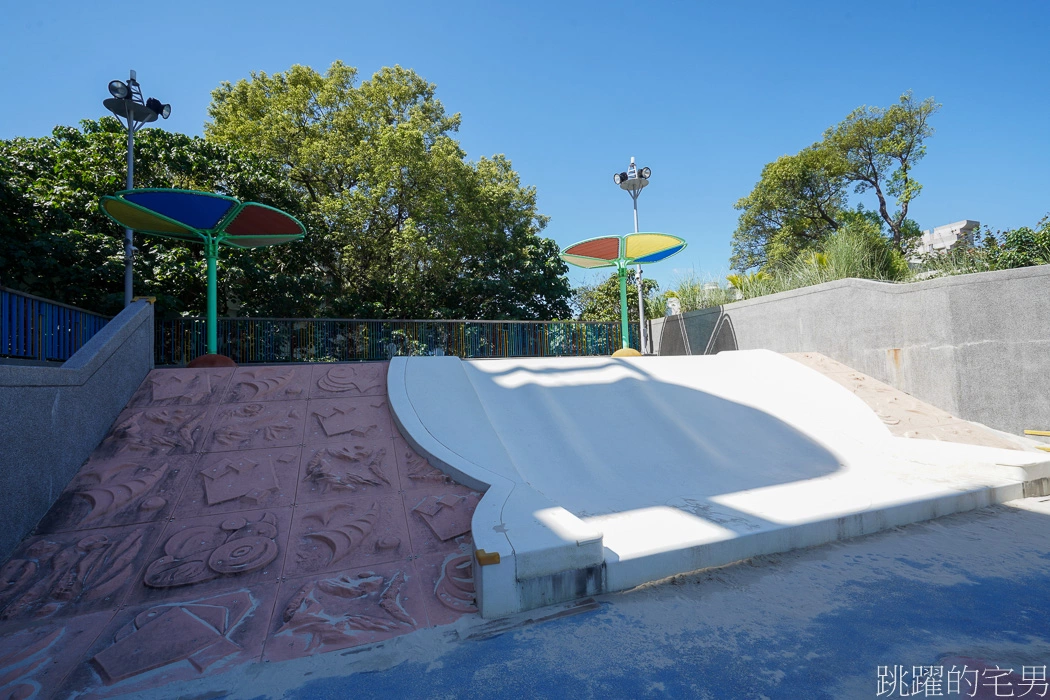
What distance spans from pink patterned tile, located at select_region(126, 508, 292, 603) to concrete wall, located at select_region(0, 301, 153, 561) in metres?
1.06

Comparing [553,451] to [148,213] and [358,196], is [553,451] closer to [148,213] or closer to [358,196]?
[148,213]

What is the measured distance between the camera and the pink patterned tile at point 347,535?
344 centimetres

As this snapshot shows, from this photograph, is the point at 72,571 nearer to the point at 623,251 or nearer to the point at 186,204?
the point at 186,204

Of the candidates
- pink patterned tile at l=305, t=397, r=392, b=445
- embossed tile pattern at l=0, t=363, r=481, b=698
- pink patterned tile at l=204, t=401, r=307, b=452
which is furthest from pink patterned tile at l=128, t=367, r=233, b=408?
pink patterned tile at l=305, t=397, r=392, b=445

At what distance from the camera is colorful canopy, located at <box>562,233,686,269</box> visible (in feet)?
37.8

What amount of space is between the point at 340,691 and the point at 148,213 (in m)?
9.21

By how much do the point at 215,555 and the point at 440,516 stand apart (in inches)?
63.4

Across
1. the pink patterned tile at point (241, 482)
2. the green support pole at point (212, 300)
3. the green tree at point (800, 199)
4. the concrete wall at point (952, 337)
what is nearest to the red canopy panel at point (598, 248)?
the concrete wall at point (952, 337)

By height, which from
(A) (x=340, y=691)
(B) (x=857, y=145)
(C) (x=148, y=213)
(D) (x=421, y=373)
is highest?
(B) (x=857, y=145)

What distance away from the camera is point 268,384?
580 centimetres

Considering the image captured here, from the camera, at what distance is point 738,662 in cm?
239

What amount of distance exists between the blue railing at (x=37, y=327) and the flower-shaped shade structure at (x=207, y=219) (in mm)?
1810

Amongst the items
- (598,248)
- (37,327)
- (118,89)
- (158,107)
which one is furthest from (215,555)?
(158,107)

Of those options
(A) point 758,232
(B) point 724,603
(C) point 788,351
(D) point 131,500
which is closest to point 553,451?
(B) point 724,603
